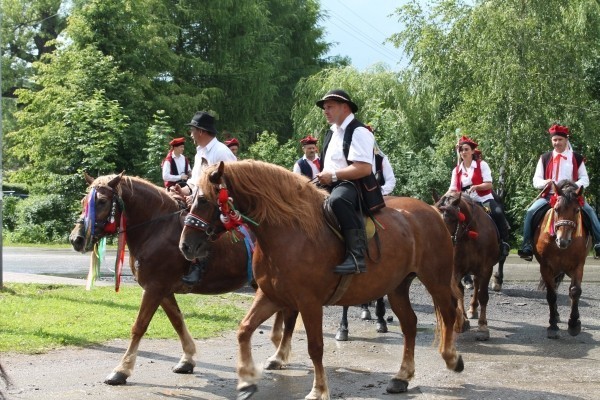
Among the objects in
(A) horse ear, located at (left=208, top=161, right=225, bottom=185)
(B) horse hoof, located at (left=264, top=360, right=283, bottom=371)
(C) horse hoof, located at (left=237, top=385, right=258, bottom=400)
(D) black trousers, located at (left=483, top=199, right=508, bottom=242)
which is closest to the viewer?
(A) horse ear, located at (left=208, top=161, right=225, bottom=185)

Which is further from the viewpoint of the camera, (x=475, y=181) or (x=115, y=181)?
(x=475, y=181)

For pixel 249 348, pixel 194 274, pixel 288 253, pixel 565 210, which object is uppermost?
pixel 565 210

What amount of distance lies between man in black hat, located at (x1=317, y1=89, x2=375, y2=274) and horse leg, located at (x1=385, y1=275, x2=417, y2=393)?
132 centimetres

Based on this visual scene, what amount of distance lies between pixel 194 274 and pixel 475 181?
603cm

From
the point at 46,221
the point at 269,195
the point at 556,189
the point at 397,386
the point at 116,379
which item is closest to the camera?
the point at 269,195

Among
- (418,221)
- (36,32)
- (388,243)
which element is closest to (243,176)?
(388,243)

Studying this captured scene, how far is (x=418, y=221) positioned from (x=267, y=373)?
2.31m

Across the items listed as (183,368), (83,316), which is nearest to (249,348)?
(183,368)

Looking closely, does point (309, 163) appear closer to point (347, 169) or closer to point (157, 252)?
point (157, 252)

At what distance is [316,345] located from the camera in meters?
7.61

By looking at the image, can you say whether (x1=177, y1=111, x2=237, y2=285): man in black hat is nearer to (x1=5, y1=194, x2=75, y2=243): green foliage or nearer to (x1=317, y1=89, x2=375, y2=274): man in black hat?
(x1=317, y1=89, x2=375, y2=274): man in black hat

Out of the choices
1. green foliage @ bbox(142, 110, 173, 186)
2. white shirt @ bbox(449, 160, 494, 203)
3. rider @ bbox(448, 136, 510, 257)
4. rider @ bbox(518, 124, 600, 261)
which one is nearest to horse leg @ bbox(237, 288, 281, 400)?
rider @ bbox(518, 124, 600, 261)

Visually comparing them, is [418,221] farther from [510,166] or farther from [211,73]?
[211,73]

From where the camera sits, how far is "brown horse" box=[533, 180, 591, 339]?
38.3 feet
